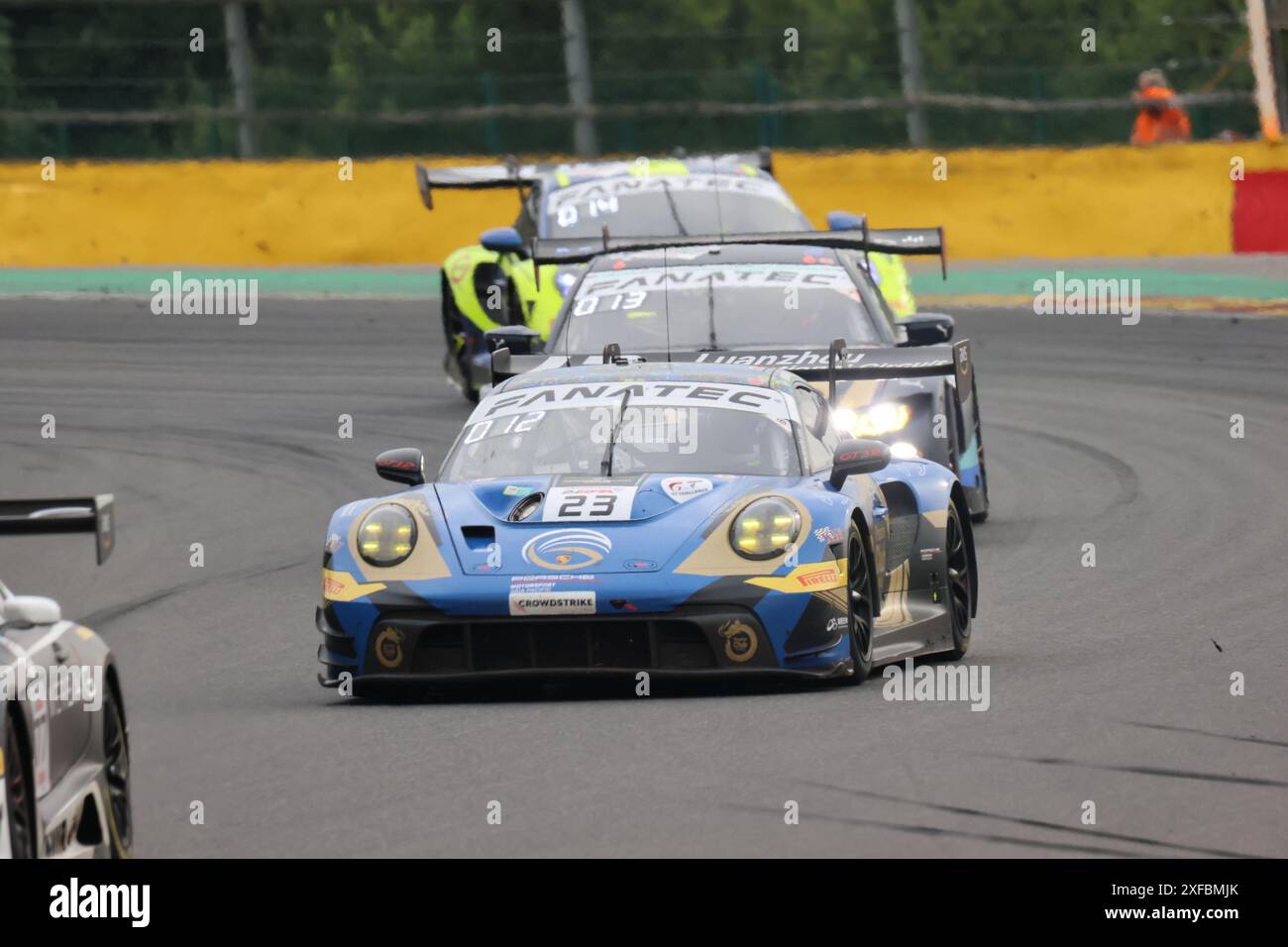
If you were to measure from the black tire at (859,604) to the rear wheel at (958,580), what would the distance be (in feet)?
2.39

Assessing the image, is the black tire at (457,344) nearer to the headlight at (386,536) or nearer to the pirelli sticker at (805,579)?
the headlight at (386,536)

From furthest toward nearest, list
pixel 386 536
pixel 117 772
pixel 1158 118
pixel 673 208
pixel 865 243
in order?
pixel 1158 118, pixel 673 208, pixel 865 243, pixel 386 536, pixel 117 772

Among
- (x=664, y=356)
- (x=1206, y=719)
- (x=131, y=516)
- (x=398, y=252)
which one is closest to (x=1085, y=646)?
(x=1206, y=719)

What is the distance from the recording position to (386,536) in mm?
9703

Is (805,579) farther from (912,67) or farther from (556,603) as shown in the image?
(912,67)

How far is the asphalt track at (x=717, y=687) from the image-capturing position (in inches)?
293

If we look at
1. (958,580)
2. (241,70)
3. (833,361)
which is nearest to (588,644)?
(958,580)

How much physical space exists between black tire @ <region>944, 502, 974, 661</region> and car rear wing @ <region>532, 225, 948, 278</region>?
13.8ft

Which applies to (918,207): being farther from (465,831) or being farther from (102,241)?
(465,831)

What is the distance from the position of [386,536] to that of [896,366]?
12.7 ft

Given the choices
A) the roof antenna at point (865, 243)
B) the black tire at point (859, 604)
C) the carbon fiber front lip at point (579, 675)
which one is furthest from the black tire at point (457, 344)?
the carbon fiber front lip at point (579, 675)

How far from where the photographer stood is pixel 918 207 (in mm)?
24953
